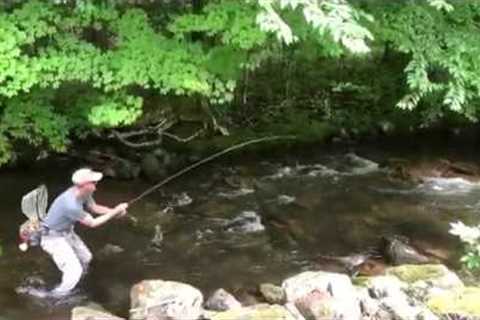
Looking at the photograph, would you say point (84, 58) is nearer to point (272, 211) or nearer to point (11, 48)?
point (11, 48)

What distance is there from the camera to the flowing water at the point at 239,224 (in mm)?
10734

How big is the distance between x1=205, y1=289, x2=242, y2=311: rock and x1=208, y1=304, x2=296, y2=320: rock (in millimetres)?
702

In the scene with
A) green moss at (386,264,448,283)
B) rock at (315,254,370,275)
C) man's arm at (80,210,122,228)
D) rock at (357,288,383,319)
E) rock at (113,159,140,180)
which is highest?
man's arm at (80,210,122,228)

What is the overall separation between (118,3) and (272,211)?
14.3ft

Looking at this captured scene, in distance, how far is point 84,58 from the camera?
38.1 feet

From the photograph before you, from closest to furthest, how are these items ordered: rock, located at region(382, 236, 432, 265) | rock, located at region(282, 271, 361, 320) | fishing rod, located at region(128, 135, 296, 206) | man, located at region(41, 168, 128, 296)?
rock, located at region(282, 271, 361, 320) < man, located at region(41, 168, 128, 296) < rock, located at region(382, 236, 432, 265) < fishing rod, located at region(128, 135, 296, 206)

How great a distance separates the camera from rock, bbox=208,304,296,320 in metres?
8.44

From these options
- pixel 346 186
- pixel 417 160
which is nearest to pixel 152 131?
pixel 346 186

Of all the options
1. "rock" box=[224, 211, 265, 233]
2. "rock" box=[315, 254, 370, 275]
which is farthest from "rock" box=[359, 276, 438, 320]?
"rock" box=[224, 211, 265, 233]

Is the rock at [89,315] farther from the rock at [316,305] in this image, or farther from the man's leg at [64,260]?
the rock at [316,305]

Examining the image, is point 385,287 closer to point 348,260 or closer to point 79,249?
point 348,260

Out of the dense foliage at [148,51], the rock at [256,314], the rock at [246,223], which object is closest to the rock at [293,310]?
the rock at [256,314]

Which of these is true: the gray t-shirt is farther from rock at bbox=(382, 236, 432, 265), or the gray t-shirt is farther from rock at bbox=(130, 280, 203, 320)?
rock at bbox=(382, 236, 432, 265)

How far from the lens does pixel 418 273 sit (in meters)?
9.98
